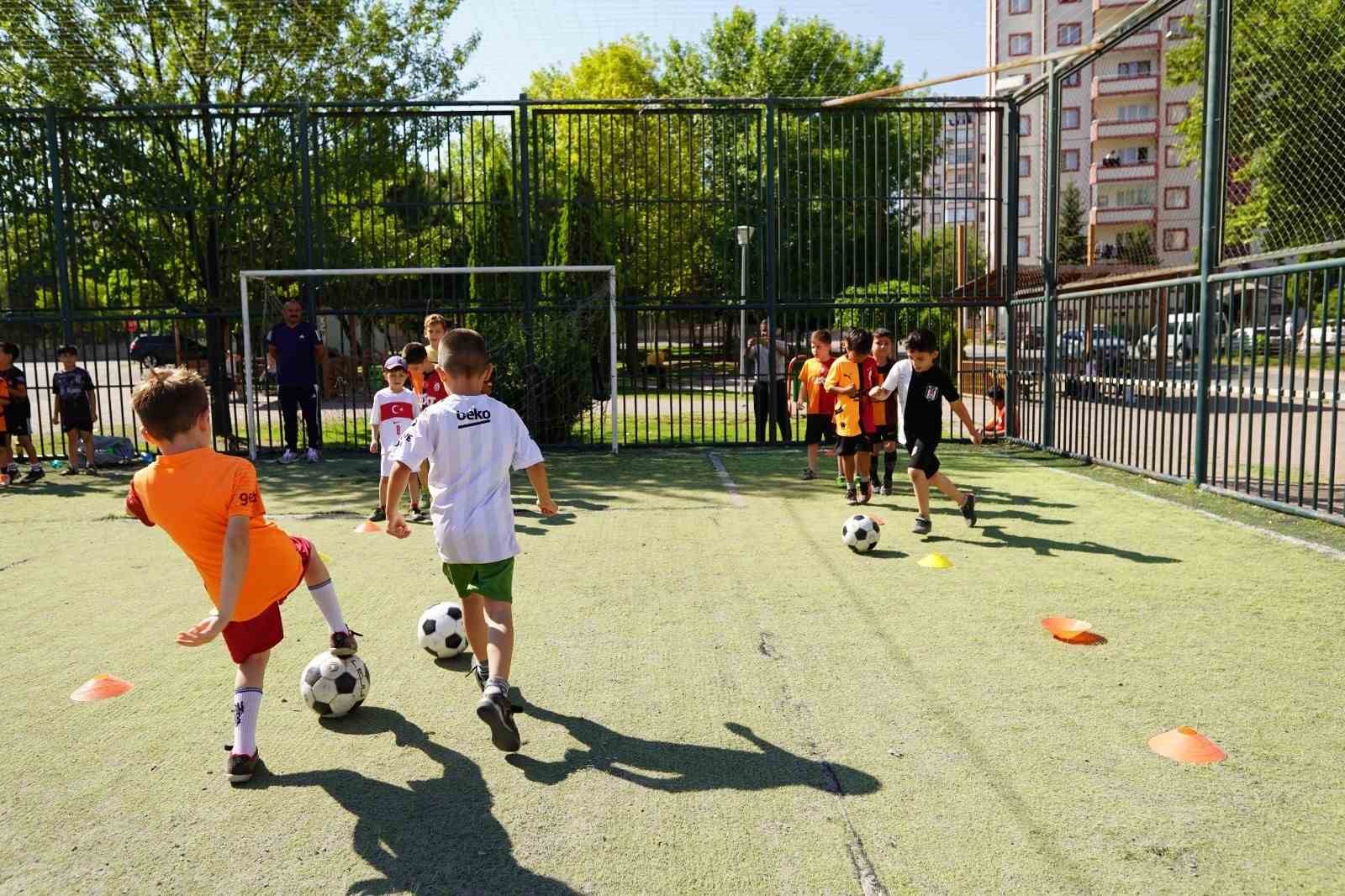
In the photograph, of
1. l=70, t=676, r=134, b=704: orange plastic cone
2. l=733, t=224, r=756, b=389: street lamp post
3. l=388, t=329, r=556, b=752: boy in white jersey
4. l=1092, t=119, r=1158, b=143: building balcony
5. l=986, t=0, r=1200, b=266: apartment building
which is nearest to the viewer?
l=388, t=329, r=556, b=752: boy in white jersey

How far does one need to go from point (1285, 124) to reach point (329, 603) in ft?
30.4

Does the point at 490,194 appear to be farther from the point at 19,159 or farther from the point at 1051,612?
the point at 1051,612

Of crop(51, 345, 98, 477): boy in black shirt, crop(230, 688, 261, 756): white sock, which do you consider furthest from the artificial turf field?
crop(51, 345, 98, 477): boy in black shirt

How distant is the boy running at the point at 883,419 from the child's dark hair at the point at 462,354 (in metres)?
6.23

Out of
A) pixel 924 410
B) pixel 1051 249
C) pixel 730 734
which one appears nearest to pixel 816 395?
pixel 924 410

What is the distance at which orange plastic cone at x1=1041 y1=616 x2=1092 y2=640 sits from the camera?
17.0 feet

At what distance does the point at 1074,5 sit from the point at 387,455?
7380 centimetres

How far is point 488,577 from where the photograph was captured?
417 centimetres

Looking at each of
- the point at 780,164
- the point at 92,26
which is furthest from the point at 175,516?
the point at 92,26

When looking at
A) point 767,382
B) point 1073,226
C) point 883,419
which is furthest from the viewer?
point 1073,226

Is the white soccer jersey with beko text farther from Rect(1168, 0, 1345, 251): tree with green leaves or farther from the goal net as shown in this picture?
the goal net

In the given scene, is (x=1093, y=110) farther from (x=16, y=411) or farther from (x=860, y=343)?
(x=16, y=411)

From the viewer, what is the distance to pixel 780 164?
47.4 feet

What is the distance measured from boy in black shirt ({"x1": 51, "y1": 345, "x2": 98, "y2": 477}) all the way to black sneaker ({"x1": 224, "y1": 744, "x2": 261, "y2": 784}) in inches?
418
